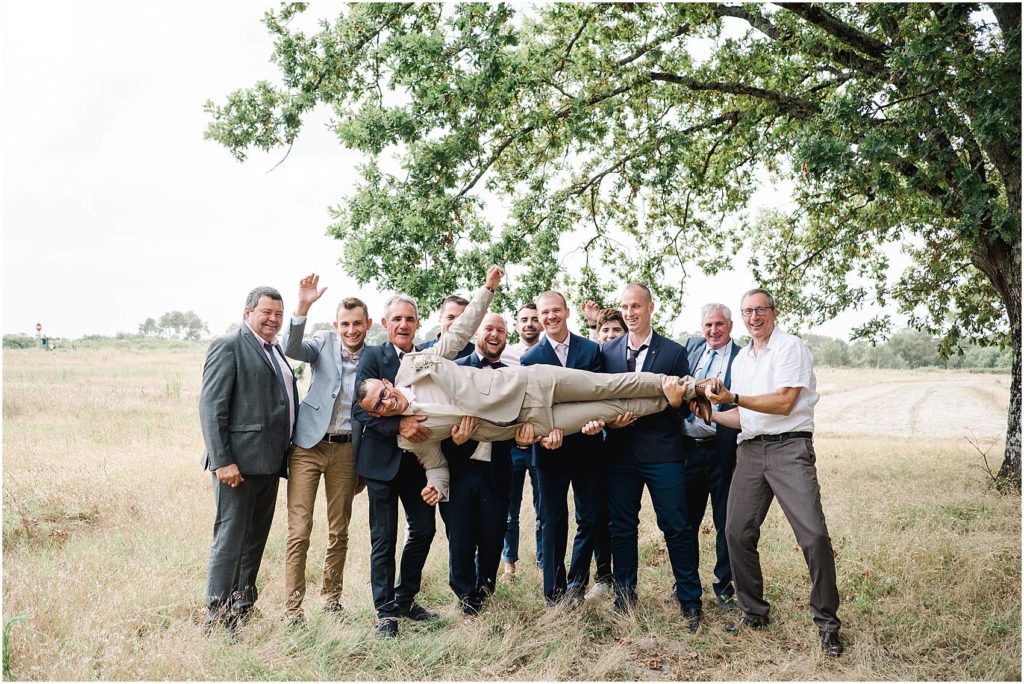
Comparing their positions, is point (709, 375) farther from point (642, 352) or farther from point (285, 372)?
point (285, 372)

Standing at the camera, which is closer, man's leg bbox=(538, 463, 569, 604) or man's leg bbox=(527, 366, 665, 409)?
man's leg bbox=(527, 366, 665, 409)

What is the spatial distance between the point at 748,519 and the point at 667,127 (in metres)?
6.95

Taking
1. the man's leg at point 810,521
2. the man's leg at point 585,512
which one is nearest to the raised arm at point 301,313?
the man's leg at point 585,512

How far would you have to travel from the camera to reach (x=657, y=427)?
571 centimetres

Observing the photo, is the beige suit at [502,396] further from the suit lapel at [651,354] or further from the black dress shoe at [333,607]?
the black dress shoe at [333,607]

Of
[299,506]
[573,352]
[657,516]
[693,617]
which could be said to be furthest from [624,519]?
[299,506]

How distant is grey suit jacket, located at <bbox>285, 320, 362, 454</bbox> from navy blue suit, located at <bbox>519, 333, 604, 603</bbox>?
1504mm

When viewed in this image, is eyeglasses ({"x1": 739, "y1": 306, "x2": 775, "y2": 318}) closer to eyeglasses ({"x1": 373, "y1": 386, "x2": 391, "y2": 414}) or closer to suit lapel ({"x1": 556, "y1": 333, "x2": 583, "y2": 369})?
suit lapel ({"x1": 556, "y1": 333, "x2": 583, "y2": 369})

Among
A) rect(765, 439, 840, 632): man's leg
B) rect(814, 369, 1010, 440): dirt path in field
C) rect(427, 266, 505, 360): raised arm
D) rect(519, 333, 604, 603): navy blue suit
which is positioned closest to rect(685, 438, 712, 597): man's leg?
rect(519, 333, 604, 603): navy blue suit

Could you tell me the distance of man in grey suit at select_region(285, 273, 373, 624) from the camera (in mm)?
5441

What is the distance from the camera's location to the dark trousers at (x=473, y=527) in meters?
5.49

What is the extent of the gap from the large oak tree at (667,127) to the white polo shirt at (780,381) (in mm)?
3829

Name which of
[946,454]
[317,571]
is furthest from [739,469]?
[946,454]

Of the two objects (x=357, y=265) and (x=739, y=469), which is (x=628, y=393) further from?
(x=357, y=265)
